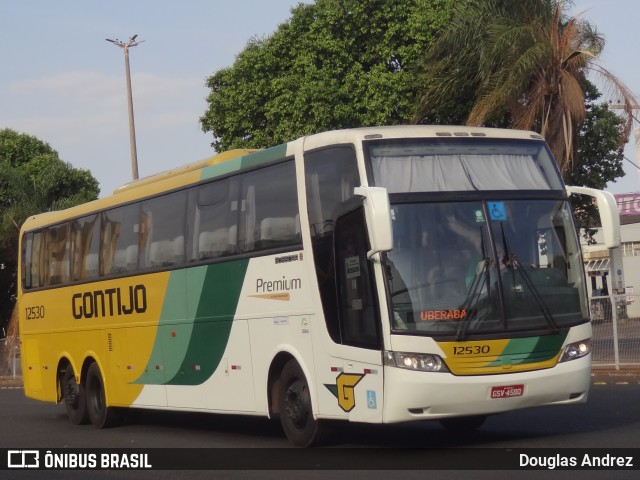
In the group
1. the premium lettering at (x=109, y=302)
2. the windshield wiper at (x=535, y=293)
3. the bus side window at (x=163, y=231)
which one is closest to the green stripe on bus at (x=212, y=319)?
the bus side window at (x=163, y=231)

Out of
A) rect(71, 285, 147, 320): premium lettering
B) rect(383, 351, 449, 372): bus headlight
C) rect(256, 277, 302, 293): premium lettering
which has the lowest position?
rect(383, 351, 449, 372): bus headlight

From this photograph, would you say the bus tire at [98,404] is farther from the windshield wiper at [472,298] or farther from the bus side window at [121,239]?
the windshield wiper at [472,298]

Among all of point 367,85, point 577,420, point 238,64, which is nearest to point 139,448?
point 577,420

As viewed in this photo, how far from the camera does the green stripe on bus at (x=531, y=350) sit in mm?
12203

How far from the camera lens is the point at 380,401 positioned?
1216cm

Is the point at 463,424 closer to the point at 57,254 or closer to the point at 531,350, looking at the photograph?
the point at 531,350

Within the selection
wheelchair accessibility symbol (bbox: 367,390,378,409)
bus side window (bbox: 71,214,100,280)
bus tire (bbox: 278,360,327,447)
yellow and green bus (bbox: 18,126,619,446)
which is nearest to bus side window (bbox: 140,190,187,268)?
yellow and green bus (bbox: 18,126,619,446)

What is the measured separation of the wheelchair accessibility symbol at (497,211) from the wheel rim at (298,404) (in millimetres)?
2888

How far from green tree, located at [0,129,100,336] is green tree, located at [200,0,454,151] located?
6850 mm

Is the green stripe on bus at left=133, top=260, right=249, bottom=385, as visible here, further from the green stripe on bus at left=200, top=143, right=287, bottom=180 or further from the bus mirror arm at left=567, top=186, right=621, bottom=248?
the bus mirror arm at left=567, top=186, right=621, bottom=248

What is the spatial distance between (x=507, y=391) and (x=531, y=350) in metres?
0.52

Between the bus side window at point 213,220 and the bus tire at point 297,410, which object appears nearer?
the bus tire at point 297,410

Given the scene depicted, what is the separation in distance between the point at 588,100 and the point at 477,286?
29.7 meters

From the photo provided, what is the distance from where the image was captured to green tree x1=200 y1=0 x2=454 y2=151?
40.1 meters
